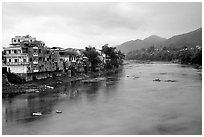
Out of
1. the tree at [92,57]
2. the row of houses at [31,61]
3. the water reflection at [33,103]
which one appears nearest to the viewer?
the water reflection at [33,103]

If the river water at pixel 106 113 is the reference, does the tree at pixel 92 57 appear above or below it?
above

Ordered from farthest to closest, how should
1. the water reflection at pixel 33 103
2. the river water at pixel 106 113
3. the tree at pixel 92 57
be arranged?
the tree at pixel 92 57 → the water reflection at pixel 33 103 → the river water at pixel 106 113

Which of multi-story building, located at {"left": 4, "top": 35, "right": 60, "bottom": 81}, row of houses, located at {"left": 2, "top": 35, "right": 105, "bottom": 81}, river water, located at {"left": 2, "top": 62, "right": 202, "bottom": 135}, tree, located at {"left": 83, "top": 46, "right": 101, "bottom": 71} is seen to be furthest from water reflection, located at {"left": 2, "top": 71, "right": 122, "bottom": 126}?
tree, located at {"left": 83, "top": 46, "right": 101, "bottom": 71}

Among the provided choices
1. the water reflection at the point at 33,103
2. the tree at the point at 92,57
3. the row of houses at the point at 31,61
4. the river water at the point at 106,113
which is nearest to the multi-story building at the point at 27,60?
the row of houses at the point at 31,61

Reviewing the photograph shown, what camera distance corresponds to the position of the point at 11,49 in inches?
1176

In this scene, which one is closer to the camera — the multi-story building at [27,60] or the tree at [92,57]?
the multi-story building at [27,60]

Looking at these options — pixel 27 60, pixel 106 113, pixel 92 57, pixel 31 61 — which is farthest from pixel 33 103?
pixel 92 57

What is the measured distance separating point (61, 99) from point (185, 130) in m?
11.0

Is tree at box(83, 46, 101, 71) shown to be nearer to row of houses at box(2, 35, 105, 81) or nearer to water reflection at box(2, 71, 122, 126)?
Answer: row of houses at box(2, 35, 105, 81)

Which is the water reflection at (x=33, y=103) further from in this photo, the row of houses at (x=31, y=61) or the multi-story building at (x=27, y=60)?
the row of houses at (x=31, y=61)

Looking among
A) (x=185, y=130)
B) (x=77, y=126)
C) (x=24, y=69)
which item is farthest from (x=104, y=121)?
(x=24, y=69)

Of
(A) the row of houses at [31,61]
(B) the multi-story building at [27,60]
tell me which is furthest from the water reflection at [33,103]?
(A) the row of houses at [31,61]

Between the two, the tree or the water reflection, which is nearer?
the water reflection

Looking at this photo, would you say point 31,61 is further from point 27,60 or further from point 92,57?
point 92,57
